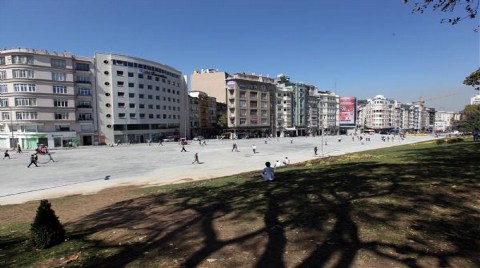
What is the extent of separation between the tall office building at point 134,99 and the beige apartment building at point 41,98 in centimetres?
600

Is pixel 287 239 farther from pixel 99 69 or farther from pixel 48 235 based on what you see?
pixel 99 69

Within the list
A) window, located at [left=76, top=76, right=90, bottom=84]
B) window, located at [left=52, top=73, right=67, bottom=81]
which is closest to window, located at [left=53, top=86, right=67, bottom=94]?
window, located at [left=52, top=73, right=67, bottom=81]

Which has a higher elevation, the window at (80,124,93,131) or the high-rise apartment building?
the high-rise apartment building

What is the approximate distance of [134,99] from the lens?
3342 inches

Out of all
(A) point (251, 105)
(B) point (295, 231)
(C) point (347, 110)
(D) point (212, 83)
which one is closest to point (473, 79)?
(B) point (295, 231)

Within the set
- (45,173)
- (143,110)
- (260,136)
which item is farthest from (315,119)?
(45,173)

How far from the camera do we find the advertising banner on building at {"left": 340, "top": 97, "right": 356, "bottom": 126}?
146625 millimetres

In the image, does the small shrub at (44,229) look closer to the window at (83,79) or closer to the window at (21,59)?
the window at (21,59)

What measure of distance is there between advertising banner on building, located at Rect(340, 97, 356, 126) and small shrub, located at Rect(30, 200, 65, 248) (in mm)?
152372

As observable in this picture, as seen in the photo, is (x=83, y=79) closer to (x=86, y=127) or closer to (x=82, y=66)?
(x=82, y=66)

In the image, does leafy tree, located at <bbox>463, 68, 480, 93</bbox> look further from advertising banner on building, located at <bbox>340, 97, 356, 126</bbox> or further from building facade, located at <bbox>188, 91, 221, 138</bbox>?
advertising banner on building, located at <bbox>340, 97, 356, 126</bbox>

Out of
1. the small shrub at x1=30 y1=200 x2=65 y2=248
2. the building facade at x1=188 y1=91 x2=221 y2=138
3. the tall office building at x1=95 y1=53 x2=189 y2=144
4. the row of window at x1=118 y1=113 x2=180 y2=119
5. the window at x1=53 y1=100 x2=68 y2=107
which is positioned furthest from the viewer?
the building facade at x1=188 y1=91 x2=221 y2=138

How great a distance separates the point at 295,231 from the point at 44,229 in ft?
20.4

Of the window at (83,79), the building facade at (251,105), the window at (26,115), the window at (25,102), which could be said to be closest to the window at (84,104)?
the window at (83,79)
